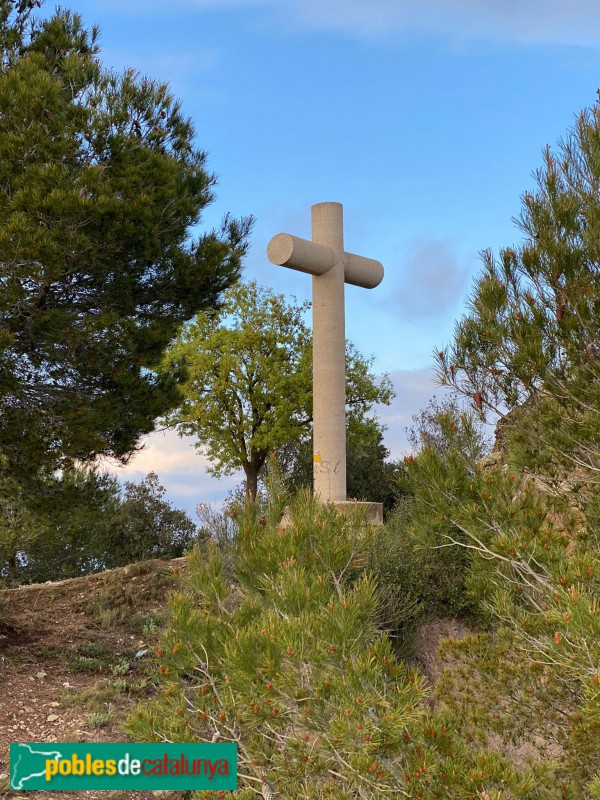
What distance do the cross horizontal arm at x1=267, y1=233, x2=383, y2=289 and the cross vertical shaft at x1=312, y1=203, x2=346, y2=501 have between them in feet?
0.50

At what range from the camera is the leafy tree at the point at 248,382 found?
785 inches

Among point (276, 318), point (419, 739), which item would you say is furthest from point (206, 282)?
point (276, 318)

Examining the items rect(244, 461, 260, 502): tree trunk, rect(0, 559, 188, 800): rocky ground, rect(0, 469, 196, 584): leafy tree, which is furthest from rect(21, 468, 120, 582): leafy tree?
rect(244, 461, 260, 502): tree trunk

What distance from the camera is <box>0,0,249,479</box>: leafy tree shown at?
654 centimetres

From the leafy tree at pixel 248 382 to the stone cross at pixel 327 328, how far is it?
353 inches

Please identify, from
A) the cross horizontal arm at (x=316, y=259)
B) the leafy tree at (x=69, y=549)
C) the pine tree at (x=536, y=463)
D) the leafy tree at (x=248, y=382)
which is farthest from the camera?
the leafy tree at (x=248, y=382)

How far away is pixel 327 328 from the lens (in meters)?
10.5

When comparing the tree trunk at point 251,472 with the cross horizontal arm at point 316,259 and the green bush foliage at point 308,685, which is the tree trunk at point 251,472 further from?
the green bush foliage at point 308,685

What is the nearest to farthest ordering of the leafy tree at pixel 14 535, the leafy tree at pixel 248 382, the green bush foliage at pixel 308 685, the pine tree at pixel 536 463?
the green bush foliage at pixel 308 685
the pine tree at pixel 536 463
the leafy tree at pixel 14 535
the leafy tree at pixel 248 382

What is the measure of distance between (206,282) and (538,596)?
5.25 m

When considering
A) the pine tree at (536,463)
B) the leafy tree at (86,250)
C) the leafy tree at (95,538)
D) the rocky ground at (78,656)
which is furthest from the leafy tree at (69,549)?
the pine tree at (536,463)

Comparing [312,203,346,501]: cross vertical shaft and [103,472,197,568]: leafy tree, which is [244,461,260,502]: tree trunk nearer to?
[103,472,197,568]: leafy tree

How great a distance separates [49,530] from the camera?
43.7ft

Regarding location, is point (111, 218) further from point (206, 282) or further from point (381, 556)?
point (381, 556)
